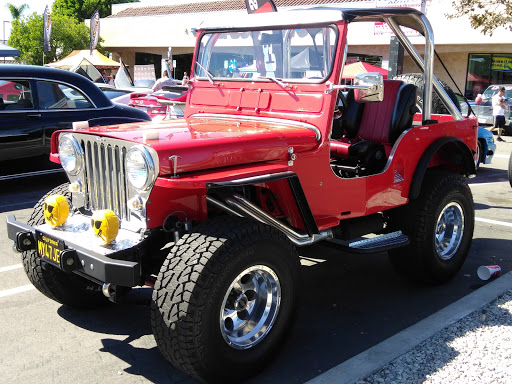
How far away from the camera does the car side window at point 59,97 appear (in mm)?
7734

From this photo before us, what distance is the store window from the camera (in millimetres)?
24578

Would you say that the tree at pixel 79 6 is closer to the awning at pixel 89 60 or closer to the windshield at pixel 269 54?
the awning at pixel 89 60

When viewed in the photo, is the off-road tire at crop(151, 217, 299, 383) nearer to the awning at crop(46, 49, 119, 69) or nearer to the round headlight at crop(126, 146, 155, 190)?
the round headlight at crop(126, 146, 155, 190)

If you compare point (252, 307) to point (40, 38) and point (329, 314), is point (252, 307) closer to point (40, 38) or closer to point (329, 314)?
point (329, 314)

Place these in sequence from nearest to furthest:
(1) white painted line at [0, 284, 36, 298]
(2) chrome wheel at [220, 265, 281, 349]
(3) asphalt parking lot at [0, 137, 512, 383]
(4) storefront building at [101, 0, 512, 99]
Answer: (2) chrome wheel at [220, 265, 281, 349] → (3) asphalt parking lot at [0, 137, 512, 383] → (1) white painted line at [0, 284, 36, 298] → (4) storefront building at [101, 0, 512, 99]

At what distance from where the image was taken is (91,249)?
3176 mm

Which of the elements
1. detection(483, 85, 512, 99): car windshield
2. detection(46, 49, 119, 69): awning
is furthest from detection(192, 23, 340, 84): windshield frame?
detection(46, 49, 119, 69): awning

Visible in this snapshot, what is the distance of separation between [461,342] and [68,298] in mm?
2724

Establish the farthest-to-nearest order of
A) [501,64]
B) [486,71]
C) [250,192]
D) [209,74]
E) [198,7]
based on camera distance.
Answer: [198,7] → [486,71] → [501,64] → [209,74] → [250,192]

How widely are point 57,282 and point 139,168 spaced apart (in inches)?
50.1

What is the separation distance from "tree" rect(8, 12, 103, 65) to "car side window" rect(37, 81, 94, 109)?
30980 millimetres

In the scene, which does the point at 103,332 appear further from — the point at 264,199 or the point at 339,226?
the point at 339,226

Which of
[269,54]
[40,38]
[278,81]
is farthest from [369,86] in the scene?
[40,38]

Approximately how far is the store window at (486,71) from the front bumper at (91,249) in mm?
24773
